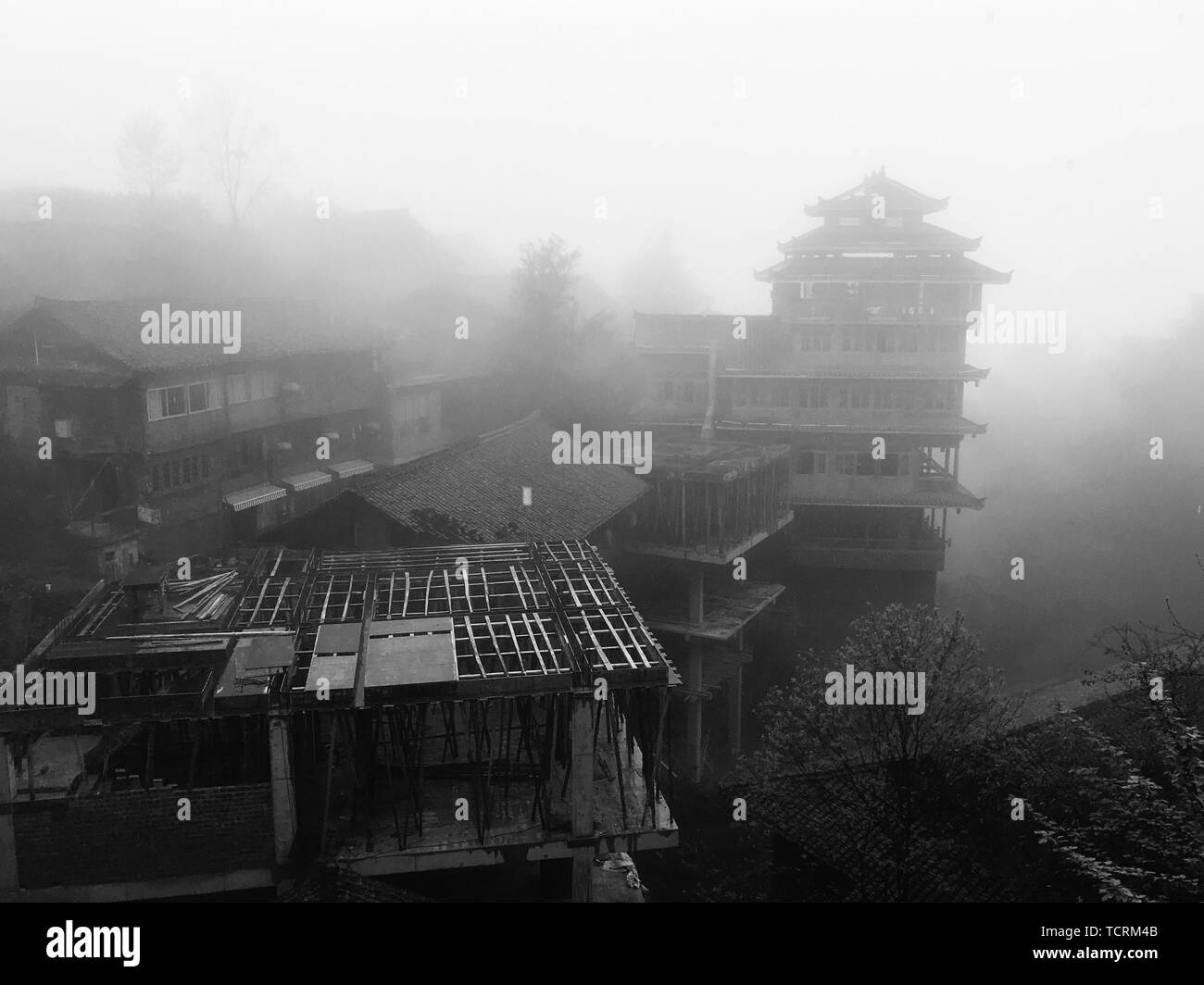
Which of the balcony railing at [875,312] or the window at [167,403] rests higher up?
the balcony railing at [875,312]

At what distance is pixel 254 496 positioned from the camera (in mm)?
26422

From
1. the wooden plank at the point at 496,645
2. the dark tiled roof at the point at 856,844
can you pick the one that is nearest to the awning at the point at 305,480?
the wooden plank at the point at 496,645

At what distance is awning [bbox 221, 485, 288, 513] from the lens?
25.8m

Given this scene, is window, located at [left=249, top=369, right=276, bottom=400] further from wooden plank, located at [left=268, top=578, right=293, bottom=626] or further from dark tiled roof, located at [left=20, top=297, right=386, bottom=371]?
wooden plank, located at [left=268, top=578, right=293, bottom=626]

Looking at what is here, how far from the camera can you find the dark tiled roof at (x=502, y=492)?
747 inches

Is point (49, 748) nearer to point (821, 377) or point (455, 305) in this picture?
point (821, 377)

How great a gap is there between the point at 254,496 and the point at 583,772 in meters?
17.0

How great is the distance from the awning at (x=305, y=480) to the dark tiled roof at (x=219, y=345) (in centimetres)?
346

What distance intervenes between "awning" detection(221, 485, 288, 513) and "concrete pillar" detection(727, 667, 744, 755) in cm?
1304

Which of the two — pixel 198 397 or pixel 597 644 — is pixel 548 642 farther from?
pixel 198 397

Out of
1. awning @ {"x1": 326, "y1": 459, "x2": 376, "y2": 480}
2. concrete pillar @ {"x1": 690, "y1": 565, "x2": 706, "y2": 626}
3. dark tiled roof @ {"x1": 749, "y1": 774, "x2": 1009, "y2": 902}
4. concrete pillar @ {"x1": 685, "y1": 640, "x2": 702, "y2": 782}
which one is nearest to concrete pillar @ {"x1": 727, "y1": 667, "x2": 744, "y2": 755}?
concrete pillar @ {"x1": 685, "y1": 640, "x2": 702, "y2": 782}

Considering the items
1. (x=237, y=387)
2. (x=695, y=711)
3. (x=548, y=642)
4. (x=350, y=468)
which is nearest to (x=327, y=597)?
(x=548, y=642)

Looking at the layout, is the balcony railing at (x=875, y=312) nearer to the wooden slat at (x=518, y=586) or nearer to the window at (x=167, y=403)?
the wooden slat at (x=518, y=586)
